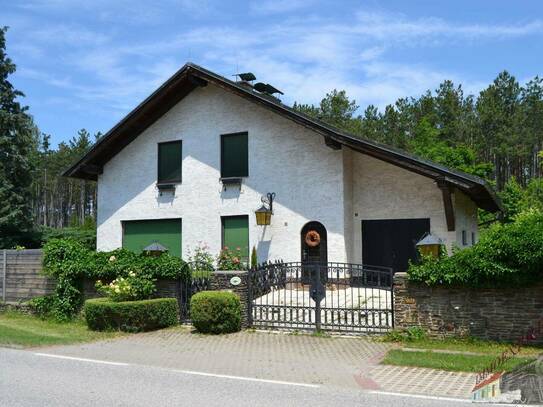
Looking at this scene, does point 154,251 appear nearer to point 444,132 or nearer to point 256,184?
point 256,184

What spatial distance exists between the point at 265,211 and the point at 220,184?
243 centimetres

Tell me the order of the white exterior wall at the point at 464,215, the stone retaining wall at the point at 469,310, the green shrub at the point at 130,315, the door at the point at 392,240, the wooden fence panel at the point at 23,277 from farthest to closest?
the white exterior wall at the point at 464,215 < the door at the point at 392,240 < the wooden fence panel at the point at 23,277 < the green shrub at the point at 130,315 < the stone retaining wall at the point at 469,310

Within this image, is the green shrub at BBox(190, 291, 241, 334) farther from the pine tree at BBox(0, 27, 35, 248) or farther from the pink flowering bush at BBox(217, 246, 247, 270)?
the pine tree at BBox(0, 27, 35, 248)

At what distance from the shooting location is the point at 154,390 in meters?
7.43

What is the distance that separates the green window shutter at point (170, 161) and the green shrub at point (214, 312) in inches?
357

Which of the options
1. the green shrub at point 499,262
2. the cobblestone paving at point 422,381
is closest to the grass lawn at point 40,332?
the cobblestone paving at point 422,381

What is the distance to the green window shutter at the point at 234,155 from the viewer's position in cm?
2005

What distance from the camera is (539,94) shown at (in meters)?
47.6

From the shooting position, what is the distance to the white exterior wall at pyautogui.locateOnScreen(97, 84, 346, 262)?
18.5 m

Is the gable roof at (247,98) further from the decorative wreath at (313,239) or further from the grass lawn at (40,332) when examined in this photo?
the grass lawn at (40,332)

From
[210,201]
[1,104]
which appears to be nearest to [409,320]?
[210,201]

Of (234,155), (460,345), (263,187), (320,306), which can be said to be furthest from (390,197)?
(460,345)

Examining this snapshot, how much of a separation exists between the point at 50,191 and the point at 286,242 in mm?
67383

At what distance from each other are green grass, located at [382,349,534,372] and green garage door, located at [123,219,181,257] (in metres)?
12.6
